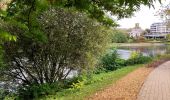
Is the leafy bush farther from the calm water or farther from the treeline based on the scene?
the calm water

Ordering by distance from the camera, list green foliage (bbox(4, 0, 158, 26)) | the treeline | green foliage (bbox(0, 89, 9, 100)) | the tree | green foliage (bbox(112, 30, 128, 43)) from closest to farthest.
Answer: green foliage (bbox(4, 0, 158, 26)) → green foliage (bbox(0, 89, 9, 100)) → the treeline → the tree → green foliage (bbox(112, 30, 128, 43))

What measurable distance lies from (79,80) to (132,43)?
7396 centimetres

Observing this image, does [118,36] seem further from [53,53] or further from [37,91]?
[37,91]

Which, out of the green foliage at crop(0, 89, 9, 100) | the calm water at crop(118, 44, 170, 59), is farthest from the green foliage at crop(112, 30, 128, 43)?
the green foliage at crop(0, 89, 9, 100)

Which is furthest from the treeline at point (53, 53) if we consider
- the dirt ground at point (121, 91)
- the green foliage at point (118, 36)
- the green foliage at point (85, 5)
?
the green foliage at point (85, 5)

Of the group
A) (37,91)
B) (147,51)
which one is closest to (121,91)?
(37,91)

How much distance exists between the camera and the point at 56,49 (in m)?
19.9

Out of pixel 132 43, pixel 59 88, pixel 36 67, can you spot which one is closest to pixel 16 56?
pixel 36 67

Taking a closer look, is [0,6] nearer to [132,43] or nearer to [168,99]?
[168,99]

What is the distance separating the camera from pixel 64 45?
65.2 feet

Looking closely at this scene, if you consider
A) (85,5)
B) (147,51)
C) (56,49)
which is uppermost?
(85,5)

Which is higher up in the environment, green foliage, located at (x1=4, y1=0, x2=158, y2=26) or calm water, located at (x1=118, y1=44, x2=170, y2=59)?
green foliage, located at (x1=4, y1=0, x2=158, y2=26)

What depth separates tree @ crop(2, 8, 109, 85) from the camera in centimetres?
A: 1936

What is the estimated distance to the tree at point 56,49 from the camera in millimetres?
19359
